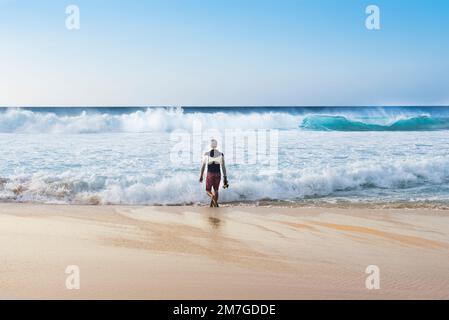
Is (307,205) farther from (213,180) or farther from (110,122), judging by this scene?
(110,122)

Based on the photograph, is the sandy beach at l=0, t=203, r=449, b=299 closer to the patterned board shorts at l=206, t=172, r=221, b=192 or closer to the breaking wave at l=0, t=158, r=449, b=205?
the patterned board shorts at l=206, t=172, r=221, b=192

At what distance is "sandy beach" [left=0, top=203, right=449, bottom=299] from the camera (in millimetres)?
4668

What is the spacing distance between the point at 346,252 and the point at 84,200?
264 inches

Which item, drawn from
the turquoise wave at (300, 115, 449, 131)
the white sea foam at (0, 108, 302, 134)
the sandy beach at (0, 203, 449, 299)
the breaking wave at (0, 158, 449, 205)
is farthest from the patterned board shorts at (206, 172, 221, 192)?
the turquoise wave at (300, 115, 449, 131)

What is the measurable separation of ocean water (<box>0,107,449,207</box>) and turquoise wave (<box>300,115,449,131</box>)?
4.8 inches

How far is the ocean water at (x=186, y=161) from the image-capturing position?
1130 cm

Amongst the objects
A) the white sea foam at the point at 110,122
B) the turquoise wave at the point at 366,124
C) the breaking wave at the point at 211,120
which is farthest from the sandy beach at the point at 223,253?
the turquoise wave at the point at 366,124

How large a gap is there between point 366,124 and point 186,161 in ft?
48.1

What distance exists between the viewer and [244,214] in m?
9.07

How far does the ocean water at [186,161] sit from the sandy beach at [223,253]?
1.95 m

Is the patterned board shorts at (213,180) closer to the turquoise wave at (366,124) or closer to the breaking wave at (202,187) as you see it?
the breaking wave at (202,187)

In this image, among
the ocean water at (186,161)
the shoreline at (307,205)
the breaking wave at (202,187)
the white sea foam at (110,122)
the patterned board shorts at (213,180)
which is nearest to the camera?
the patterned board shorts at (213,180)
